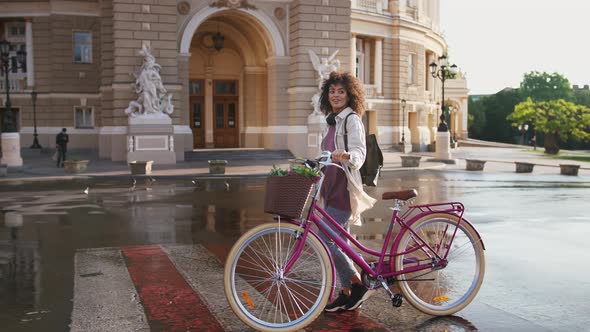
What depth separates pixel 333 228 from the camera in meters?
5.45

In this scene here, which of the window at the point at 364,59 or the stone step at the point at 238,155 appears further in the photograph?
the window at the point at 364,59

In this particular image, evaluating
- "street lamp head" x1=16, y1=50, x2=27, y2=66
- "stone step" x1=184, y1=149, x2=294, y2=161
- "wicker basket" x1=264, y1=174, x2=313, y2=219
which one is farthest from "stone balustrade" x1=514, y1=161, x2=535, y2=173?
"street lamp head" x1=16, y1=50, x2=27, y2=66

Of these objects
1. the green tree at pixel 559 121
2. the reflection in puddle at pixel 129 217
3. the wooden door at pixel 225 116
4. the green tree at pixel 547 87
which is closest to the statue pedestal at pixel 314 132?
the wooden door at pixel 225 116

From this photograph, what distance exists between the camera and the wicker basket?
4828mm

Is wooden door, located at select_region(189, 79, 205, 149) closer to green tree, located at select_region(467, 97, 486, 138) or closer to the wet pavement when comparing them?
the wet pavement

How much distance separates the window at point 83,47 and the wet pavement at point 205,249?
1936 cm

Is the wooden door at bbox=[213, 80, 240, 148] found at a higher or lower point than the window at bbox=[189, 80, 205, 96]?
lower

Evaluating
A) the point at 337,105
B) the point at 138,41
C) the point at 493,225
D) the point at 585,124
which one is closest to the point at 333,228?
the point at 337,105

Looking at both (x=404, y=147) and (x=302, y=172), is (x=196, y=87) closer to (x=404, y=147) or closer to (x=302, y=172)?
(x=404, y=147)

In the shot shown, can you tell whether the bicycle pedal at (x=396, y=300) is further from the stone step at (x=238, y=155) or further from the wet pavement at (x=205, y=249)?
the stone step at (x=238, y=155)

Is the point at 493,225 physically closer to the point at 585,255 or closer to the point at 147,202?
the point at 585,255

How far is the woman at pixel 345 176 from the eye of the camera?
5.49 metres

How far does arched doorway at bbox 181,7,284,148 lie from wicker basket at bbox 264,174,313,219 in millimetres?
30212

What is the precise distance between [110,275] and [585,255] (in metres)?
6.09
